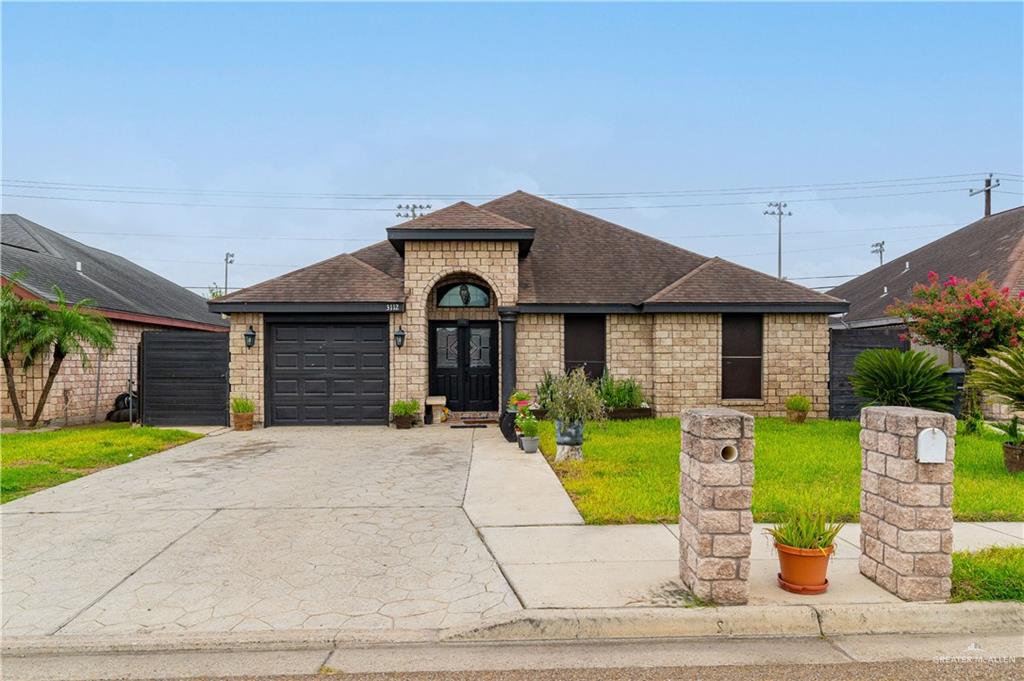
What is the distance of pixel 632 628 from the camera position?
3.83m

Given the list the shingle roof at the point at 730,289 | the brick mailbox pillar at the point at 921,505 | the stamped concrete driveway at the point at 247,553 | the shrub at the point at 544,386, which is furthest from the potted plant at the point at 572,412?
the shingle roof at the point at 730,289

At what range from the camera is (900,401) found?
10.4m

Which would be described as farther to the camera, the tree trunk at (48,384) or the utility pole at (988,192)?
the utility pole at (988,192)

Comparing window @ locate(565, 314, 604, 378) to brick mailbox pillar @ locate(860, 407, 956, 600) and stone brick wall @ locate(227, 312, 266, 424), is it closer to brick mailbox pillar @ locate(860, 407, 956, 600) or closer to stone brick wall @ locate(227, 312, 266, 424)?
stone brick wall @ locate(227, 312, 266, 424)

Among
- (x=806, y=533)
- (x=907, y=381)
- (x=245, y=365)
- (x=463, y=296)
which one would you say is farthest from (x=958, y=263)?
(x=245, y=365)

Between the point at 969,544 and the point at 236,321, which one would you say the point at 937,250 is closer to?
the point at 969,544

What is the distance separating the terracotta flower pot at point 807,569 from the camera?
4113 mm

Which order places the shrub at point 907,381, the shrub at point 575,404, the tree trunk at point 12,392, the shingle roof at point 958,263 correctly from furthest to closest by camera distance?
the shingle roof at point 958,263 < the tree trunk at point 12,392 < the shrub at point 907,381 < the shrub at point 575,404

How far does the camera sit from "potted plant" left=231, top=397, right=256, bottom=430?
1323 cm

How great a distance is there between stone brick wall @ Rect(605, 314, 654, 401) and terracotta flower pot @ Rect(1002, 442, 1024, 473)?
24.2 ft

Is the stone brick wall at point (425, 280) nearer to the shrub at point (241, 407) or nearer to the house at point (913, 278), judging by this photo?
the shrub at point (241, 407)

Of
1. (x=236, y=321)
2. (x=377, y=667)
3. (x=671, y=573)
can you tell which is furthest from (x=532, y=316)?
(x=377, y=667)

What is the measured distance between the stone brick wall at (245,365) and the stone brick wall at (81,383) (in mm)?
3407

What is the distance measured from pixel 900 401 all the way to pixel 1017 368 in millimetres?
2477
